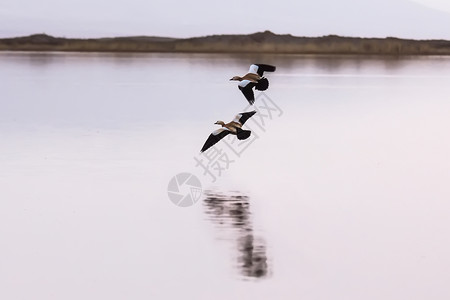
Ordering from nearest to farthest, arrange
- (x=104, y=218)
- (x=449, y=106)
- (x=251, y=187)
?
1. (x=104, y=218)
2. (x=251, y=187)
3. (x=449, y=106)

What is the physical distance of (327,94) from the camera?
35125 mm

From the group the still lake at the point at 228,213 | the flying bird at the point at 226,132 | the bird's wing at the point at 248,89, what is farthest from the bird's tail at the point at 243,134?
the bird's wing at the point at 248,89

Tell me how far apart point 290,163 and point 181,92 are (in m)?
21.3

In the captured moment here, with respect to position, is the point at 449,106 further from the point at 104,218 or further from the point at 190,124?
the point at 104,218

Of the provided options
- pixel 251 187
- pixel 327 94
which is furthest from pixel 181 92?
pixel 251 187

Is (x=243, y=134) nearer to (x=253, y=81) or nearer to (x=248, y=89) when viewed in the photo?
(x=248, y=89)

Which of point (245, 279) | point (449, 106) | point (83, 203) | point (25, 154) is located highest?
point (449, 106)

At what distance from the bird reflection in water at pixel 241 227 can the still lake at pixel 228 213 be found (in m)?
0.02

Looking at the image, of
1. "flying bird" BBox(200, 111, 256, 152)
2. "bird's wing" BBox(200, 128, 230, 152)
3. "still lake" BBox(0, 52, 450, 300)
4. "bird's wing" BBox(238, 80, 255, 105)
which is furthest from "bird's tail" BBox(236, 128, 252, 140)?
"bird's wing" BBox(238, 80, 255, 105)

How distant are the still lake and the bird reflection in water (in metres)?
0.02

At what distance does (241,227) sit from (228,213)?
2.72ft

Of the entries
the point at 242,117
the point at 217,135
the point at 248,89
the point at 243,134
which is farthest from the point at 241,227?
the point at 248,89

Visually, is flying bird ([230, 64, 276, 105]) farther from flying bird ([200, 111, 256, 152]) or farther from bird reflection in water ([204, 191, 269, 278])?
bird reflection in water ([204, 191, 269, 278])

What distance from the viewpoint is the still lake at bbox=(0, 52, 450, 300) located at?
844cm
